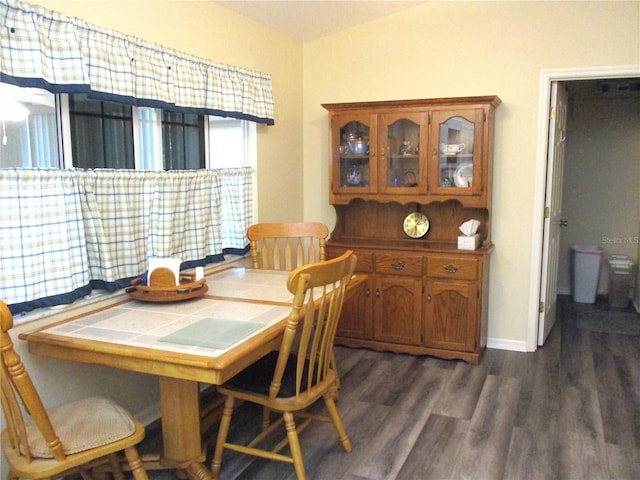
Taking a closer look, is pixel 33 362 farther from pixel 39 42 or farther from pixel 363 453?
pixel 363 453

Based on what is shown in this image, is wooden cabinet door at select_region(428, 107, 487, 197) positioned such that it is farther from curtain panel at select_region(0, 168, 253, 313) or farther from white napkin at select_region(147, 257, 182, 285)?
white napkin at select_region(147, 257, 182, 285)

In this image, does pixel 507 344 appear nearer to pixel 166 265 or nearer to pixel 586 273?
pixel 586 273

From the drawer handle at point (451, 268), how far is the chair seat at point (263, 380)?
156cm

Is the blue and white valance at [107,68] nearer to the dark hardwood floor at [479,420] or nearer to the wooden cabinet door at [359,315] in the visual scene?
the wooden cabinet door at [359,315]

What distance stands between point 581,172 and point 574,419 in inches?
133

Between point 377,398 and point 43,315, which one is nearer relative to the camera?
point 43,315

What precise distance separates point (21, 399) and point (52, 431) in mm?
136

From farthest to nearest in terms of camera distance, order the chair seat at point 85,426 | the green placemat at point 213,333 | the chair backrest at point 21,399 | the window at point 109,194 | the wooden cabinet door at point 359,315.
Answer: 1. the wooden cabinet door at point 359,315
2. the window at point 109,194
3. the green placemat at point 213,333
4. the chair seat at point 85,426
5. the chair backrest at point 21,399

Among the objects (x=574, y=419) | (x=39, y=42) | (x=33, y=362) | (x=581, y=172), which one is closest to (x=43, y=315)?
(x=33, y=362)

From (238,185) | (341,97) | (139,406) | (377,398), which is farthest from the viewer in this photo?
(341,97)

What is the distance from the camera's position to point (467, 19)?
3.81 m

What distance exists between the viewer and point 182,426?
7.55 feet

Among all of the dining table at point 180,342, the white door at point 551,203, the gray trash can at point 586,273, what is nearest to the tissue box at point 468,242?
the white door at point 551,203

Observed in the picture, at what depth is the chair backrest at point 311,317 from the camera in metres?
2.01
